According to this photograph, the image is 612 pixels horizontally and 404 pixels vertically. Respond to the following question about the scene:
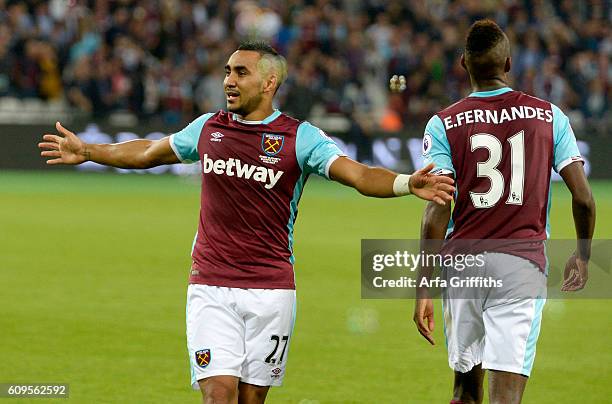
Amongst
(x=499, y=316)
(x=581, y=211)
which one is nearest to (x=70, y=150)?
(x=499, y=316)

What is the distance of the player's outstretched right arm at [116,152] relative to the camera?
20.9 feet

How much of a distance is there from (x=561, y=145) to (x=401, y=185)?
85cm

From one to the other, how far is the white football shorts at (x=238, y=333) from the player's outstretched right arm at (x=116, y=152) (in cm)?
76

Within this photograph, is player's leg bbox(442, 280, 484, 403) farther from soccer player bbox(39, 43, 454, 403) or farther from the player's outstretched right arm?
the player's outstretched right arm

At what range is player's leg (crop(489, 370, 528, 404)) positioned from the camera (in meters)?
5.73

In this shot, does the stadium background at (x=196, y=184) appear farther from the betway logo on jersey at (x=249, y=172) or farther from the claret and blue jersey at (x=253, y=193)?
the betway logo on jersey at (x=249, y=172)

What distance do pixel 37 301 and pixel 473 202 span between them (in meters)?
6.92

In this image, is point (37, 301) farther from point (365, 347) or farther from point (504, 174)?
point (504, 174)

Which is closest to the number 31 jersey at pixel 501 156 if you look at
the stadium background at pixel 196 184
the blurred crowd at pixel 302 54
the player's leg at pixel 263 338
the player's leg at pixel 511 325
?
the player's leg at pixel 511 325

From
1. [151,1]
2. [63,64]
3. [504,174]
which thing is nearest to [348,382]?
[504,174]

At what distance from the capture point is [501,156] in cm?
584

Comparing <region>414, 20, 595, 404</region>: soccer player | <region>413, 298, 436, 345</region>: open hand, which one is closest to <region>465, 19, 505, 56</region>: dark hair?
<region>414, 20, 595, 404</region>: soccer player

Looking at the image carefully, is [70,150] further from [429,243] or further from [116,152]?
[429,243]

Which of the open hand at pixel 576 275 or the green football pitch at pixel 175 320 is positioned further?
the green football pitch at pixel 175 320
